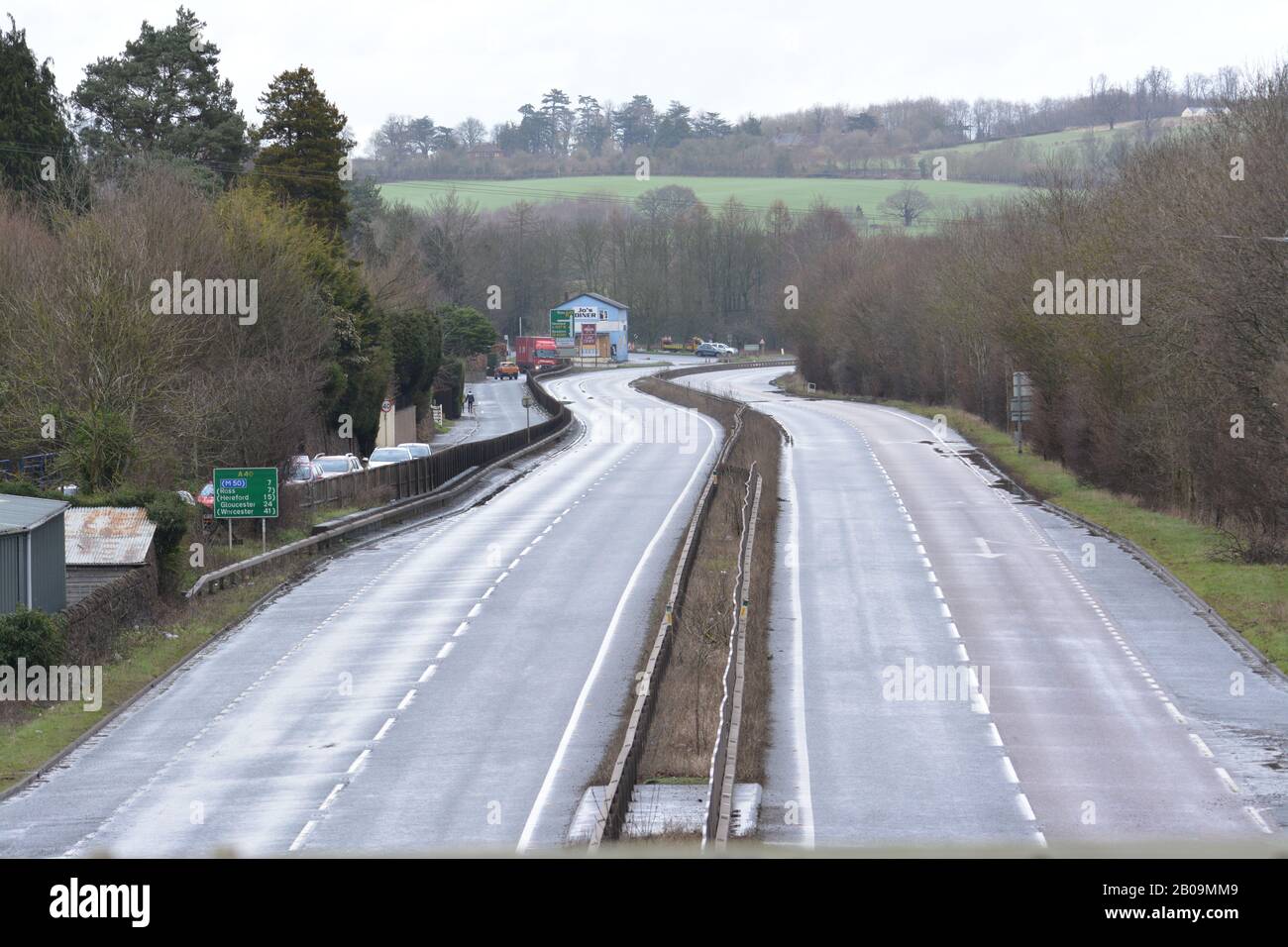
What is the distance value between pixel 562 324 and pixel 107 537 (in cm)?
12955

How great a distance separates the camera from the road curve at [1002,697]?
17.1 meters

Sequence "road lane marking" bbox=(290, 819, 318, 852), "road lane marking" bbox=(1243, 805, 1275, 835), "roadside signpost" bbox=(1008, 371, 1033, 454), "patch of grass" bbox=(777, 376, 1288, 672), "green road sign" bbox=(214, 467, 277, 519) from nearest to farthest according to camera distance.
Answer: "road lane marking" bbox=(290, 819, 318, 852), "road lane marking" bbox=(1243, 805, 1275, 835), "patch of grass" bbox=(777, 376, 1288, 672), "green road sign" bbox=(214, 467, 277, 519), "roadside signpost" bbox=(1008, 371, 1033, 454)

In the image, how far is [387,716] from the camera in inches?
859

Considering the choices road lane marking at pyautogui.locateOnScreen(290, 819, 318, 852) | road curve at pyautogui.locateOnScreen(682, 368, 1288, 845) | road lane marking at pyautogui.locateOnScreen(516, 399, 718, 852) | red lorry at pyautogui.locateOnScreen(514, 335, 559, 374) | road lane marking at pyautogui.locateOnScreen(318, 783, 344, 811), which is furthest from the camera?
red lorry at pyautogui.locateOnScreen(514, 335, 559, 374)

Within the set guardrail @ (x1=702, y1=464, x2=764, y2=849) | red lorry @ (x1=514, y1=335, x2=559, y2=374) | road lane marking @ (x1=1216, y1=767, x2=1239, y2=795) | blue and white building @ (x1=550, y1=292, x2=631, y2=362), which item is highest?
blue and white building @ (x1=550, y1=292, x2=631, y2=362)

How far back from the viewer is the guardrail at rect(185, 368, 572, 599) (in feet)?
110

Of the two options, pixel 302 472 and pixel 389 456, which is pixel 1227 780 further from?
pixel 389 456

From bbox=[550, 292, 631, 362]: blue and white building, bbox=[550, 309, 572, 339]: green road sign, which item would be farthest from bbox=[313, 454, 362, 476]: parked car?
bbox=[550, 309, 572, 339]: green road sign

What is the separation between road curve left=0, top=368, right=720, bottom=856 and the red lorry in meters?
106

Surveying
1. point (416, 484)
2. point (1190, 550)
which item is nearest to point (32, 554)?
point (416, 484)

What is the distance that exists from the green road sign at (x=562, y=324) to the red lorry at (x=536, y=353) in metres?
9.49

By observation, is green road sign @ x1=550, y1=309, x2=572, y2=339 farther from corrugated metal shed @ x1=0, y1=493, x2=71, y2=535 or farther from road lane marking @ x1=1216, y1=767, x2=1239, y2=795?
road lane marking @ x1=1216, y1=767, x2=1239, y2=795

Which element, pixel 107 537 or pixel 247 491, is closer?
pixel 107 537
